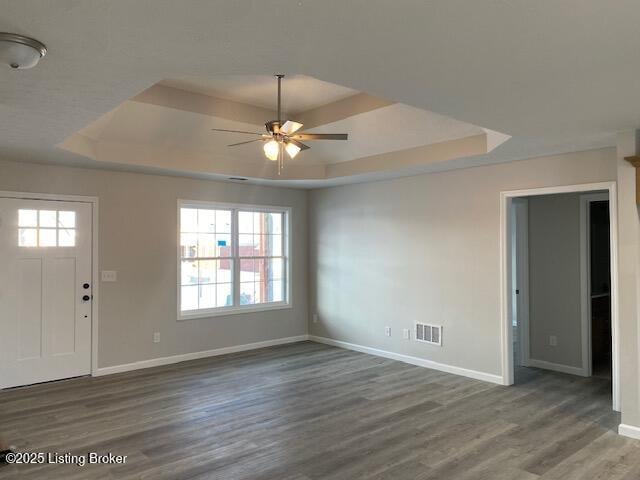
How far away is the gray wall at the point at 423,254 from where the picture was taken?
517 cm

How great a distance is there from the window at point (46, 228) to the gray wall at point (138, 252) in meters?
0.26

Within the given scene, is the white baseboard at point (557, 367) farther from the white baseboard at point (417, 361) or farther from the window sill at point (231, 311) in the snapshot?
the window sill at point (231, 311)

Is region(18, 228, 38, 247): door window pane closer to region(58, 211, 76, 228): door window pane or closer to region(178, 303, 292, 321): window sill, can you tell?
region(58, 211, 76, 228): door window pane

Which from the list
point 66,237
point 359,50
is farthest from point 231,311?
point 359,50

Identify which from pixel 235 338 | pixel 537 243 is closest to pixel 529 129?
pixel 537 243

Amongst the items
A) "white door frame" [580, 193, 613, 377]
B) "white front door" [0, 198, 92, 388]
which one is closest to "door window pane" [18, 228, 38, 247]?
"white front door" [0, 198, 92, 388]

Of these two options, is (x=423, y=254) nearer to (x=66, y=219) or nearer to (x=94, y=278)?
(x=94, y=278)

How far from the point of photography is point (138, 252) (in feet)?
19.0

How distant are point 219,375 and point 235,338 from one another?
125 cm

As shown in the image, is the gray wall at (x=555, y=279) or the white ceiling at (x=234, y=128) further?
the gray wall at (x=555, y=279)

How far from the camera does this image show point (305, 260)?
7.59 m

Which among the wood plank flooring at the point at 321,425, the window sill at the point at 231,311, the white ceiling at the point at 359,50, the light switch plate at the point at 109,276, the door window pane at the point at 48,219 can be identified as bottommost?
the wood plank flooring at the point at 321,425

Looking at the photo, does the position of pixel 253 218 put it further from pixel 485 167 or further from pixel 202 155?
pixel 485 167

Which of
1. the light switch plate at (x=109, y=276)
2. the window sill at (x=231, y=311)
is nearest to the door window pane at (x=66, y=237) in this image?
the light switch plate at (x=109, y=276)
